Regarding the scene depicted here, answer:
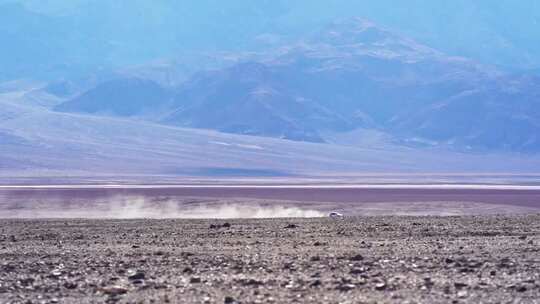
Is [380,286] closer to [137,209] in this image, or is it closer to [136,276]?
[136,276]

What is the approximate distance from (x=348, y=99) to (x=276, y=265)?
160 m

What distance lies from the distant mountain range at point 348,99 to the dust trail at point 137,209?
104 meters

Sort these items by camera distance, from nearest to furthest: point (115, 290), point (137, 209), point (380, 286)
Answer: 1. point (380, 286)
2. point (115, 290)
3. point (137, 209)

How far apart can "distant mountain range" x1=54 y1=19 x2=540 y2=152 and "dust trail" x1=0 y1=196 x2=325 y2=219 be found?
4109 inches

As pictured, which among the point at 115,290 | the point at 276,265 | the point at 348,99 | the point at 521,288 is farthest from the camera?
the point at 348,99

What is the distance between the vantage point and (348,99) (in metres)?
171

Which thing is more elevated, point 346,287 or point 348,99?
point 348,99

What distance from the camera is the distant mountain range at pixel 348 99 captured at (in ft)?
506

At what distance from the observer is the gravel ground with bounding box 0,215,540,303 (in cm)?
1004

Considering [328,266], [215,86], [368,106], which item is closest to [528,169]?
[368,106]

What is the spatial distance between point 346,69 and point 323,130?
29437mm

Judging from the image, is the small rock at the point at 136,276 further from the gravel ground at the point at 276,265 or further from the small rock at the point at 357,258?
the small rock at the point at 357,258

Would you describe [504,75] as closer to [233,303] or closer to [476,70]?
[476,70]

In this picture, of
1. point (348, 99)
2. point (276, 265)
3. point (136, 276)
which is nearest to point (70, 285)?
point (136, 276)
